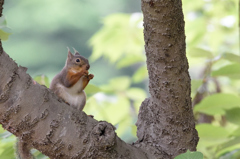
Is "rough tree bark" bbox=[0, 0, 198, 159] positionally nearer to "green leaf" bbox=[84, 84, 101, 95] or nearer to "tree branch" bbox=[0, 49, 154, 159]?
"tree branch" bbox=[0, 49, 154, 159]

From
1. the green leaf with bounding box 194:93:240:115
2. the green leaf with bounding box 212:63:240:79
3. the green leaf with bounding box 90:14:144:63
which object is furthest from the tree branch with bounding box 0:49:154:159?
the green leaf with bounding box 90:14:144:63

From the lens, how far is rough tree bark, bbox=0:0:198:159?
2.45 feet

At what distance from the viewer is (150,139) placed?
3.25 ft

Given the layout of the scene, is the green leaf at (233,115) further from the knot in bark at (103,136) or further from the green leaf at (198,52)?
the knot in bark at (103,136)

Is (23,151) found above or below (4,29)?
below

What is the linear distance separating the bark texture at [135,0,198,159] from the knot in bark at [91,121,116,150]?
0.62 feet

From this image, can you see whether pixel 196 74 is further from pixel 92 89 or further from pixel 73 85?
pixel 73 85

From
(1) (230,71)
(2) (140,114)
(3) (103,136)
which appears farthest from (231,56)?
(3) (103,136)

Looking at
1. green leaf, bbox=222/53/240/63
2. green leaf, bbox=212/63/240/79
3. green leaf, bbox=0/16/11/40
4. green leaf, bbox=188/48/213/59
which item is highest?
green leaf, bbox=188/48/213/59

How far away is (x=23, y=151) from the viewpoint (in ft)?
2.99

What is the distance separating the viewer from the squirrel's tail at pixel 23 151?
35.4 inches

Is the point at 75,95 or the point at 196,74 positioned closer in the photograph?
the point at 75,95

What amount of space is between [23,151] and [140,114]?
1.17 feet

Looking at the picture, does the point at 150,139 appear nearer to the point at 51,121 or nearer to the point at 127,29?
the point at 51,121
